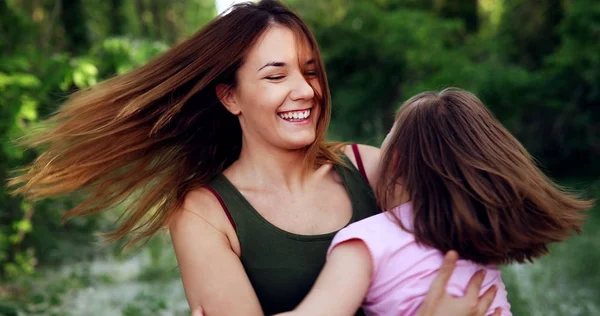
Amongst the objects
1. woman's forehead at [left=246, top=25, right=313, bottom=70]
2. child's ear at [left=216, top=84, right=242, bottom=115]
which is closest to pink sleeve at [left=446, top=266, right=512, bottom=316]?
woman's forehead at [left=246, top=25, right=313, bottom=70]

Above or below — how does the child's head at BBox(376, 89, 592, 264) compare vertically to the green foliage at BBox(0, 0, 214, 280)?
above

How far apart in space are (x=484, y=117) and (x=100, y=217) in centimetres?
639

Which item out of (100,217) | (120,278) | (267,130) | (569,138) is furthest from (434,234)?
(569,138)

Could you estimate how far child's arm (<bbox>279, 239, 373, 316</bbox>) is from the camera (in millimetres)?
2072

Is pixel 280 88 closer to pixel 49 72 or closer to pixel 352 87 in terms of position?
pixel 49 72

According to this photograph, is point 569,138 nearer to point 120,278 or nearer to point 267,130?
point 120,278

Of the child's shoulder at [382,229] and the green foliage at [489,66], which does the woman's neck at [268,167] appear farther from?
the green foliage at [489,66]

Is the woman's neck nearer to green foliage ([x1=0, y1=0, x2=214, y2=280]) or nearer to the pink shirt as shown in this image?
the pink shirt

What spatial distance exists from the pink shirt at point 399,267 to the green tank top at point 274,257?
305 millimetres

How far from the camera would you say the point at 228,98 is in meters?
2.68

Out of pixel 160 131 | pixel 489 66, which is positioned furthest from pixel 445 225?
pixel 489 66

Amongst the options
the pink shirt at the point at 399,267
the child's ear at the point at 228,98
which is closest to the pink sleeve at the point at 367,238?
the pink shirt at the point at 399,267

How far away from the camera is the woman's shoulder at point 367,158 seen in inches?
108

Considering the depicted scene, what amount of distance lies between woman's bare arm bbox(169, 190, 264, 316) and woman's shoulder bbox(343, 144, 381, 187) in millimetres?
580
